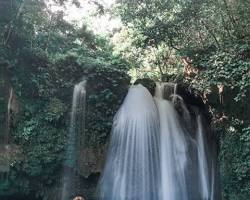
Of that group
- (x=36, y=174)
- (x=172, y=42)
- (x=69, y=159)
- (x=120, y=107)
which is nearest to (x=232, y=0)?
(x=172, y=42)

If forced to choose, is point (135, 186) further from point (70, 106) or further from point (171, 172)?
point (70, 106)

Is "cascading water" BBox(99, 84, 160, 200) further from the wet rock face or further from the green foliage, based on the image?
the wet rock face

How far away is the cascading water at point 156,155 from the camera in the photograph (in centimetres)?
1011

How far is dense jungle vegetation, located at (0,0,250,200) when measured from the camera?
9719 mm

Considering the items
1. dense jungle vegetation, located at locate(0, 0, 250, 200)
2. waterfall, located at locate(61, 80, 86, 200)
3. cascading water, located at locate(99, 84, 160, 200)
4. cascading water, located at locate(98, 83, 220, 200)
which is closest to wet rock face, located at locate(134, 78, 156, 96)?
cascading water, located at locate(98, 83, 220, 200)

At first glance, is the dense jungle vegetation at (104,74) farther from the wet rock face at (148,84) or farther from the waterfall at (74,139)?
the wet rock face at (148,84)

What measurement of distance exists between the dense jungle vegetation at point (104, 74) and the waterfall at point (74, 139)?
0.54 feet

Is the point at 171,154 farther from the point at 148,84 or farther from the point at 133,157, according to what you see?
the point at 148,84

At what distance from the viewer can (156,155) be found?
10.5 m

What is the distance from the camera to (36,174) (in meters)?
10.1

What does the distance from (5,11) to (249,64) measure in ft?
20.1

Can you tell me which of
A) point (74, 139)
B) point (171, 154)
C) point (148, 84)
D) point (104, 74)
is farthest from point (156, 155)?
point (104, 74)

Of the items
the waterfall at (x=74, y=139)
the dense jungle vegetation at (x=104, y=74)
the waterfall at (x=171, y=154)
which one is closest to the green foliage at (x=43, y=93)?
the dense jungle vegetation at (x=104, y=74)

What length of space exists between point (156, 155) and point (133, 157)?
63 centimetres
